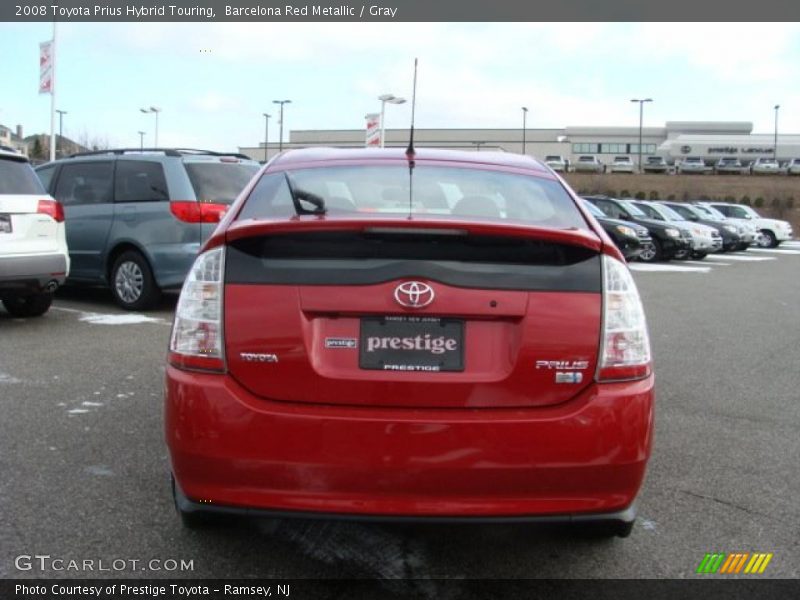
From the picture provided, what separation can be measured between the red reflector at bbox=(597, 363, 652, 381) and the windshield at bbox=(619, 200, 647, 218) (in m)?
19.5

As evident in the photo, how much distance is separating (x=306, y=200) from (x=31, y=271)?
5279 millimetres

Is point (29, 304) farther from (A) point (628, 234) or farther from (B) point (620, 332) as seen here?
(A) point (628, 234)

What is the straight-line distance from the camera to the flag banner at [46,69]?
2016 centimetres

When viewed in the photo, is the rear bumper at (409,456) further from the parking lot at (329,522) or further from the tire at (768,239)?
the tire at (768,239)

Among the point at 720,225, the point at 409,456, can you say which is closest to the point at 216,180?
the point at 409,456

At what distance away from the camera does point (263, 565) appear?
3078mm

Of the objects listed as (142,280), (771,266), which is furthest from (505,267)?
(771,266)

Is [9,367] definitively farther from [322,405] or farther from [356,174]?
[322,405]

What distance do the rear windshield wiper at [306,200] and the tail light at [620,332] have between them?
104cm

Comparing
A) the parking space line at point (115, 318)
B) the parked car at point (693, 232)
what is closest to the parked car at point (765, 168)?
the parked car at point (693, 232)

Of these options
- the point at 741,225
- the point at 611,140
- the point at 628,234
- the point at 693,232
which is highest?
the point at 611,140

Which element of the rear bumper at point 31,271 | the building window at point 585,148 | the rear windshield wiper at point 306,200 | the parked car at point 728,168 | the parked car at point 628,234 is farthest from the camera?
the building window at point 585,148

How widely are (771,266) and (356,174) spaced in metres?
19.5

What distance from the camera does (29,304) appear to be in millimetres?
8453
